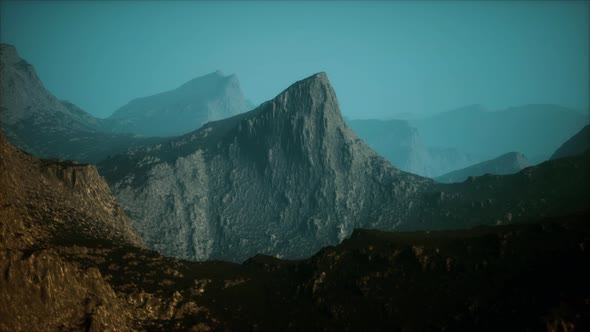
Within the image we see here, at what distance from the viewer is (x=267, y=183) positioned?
159375 millimetres

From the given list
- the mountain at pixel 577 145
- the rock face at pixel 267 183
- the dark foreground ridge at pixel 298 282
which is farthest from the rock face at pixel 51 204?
the mountain at pixel 577 145

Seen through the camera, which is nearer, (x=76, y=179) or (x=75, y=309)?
(x=75, y=309)

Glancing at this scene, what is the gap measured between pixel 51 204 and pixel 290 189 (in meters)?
107

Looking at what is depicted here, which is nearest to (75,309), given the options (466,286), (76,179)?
(76,179)

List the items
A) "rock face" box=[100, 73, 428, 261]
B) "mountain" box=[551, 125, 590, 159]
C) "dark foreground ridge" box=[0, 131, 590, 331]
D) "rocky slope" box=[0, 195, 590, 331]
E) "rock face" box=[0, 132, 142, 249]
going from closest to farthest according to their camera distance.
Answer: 1. "rocky slope" box=[0, 195, 590, 331]
2. "dark foreground ridge" box=[0, 131, 590, 331]
3. "rock face" box=[0, 132, 142, 249]
4. "rock face" box=[100, 73, 428, 261]
5. "mountain" box=[551, 125, 590, 159]

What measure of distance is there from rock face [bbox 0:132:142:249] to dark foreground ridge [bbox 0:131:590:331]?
1.17ft

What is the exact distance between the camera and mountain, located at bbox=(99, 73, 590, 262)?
124000 mm

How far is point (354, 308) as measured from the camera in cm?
4800

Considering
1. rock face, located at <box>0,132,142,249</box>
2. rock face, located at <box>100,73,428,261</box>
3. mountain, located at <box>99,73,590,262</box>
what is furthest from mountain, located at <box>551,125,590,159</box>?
rock face, located at <box>0,132,142,249</box>

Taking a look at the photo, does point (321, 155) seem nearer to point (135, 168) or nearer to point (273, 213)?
point (273, 213)

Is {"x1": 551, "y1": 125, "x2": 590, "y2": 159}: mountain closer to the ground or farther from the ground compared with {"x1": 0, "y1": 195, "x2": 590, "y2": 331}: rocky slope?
farther from the ground

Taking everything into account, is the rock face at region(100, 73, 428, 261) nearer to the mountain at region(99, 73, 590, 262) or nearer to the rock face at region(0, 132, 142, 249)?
the mountain at region(99, 73, 590, 262)

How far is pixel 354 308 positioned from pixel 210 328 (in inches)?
841

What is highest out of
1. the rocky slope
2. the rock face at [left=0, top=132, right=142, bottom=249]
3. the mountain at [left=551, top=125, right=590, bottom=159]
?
the rock face at [left=0, top=132, right=142, bottom=249]
